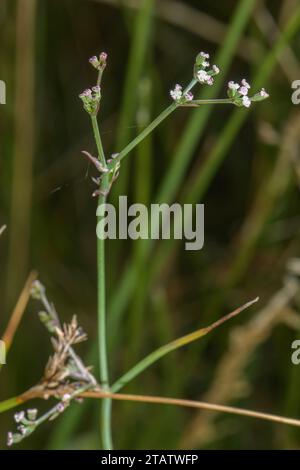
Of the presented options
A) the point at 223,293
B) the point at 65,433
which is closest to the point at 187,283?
the point at 223,293

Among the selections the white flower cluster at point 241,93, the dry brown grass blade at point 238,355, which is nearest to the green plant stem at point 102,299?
the white flower cluster at point 241,93

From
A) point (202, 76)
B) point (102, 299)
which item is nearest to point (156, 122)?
point (202, 76)

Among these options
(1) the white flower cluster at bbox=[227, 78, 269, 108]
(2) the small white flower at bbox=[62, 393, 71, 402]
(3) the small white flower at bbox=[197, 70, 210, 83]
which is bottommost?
(2) the small white flower at bbox=[62, 393, 71, 402]

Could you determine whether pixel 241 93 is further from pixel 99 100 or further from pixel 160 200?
pixel 160 200

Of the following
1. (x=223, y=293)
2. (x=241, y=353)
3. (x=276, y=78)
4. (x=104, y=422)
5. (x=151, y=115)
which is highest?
(x=276, y=78)

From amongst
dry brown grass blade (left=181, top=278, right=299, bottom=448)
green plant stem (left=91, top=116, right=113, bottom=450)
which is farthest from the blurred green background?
green plant stem (left=91, top=116, right=113, bottom=450)

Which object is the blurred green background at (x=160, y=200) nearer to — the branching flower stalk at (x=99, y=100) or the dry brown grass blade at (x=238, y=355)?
the dry brown grass blade at (x=238, y=355)

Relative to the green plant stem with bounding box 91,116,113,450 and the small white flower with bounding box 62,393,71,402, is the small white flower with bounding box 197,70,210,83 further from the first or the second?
the small white flower with bounding box 62,393,71,402

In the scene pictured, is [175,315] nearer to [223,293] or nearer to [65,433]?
[223,293]
